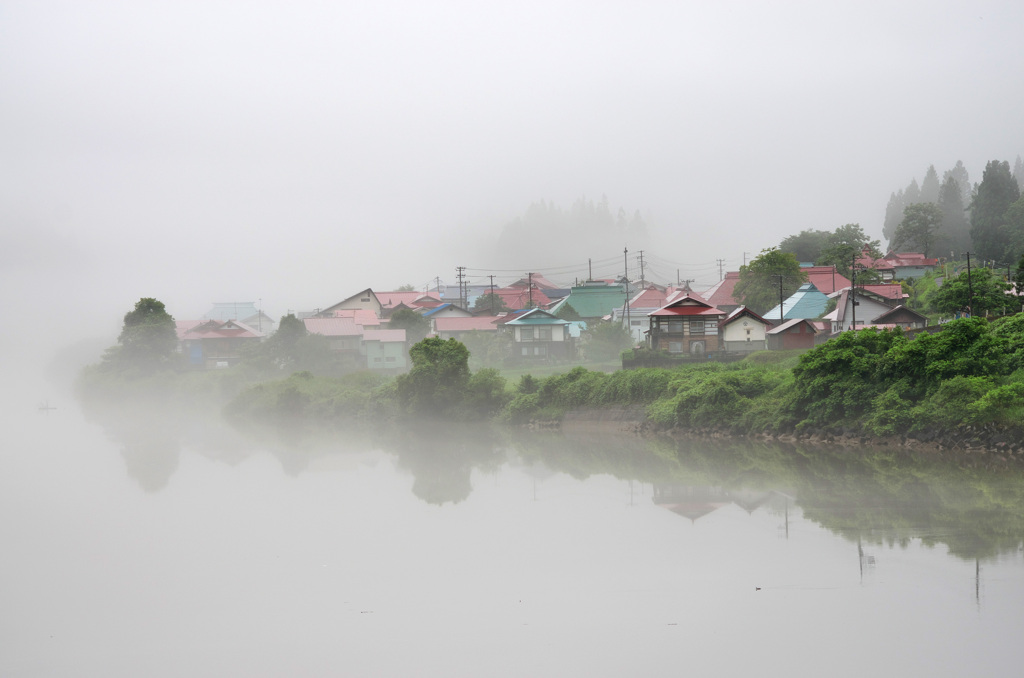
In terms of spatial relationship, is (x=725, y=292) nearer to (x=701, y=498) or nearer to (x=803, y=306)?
(x=803, y=306)

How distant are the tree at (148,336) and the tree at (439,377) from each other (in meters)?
13.9

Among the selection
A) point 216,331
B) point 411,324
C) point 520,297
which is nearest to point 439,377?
point 411,324

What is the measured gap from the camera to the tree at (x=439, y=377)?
2438 cm

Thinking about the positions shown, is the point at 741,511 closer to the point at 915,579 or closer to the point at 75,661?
the point at 915,579

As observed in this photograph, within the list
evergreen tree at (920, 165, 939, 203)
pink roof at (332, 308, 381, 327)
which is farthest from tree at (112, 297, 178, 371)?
evergreen tree at (920, 165, 939, 203)

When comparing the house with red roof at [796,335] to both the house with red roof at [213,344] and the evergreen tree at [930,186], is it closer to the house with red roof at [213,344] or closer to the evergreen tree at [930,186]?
the house with red roof at [213,344]

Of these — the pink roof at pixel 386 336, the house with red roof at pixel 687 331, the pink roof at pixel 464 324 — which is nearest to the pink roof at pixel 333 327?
the pink roof at pixel 386 336

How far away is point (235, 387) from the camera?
104 ft

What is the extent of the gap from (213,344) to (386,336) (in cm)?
699

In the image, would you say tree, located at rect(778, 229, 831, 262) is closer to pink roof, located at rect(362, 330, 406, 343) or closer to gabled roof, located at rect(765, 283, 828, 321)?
gabled roof, located at rect(765, 283, 828, 321)

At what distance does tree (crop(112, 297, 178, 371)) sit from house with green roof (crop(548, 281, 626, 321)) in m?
18.3

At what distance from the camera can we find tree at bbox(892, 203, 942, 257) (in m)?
48.1

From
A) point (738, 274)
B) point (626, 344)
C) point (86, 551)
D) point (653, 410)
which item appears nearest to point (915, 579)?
point (86, 551)

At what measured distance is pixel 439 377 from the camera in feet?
80.0
